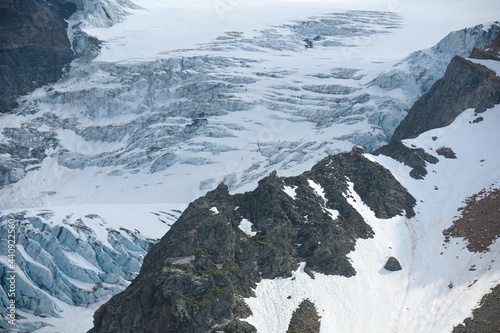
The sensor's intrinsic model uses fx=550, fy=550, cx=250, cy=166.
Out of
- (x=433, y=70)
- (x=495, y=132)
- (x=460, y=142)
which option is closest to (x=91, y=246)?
(x=460, y=142)

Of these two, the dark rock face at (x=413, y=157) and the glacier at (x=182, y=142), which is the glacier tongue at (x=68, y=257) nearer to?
the glacier at (x=182, y=142)

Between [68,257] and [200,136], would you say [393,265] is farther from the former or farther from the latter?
[200,136]

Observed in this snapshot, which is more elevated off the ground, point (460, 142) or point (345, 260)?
Answer: point (460, 142)

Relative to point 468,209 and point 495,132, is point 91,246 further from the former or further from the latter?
point 495,132

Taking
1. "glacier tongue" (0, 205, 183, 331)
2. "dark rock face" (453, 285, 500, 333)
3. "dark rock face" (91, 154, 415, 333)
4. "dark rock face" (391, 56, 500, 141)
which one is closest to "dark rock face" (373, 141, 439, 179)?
"dark rock face" (91, 154, 415, 333)

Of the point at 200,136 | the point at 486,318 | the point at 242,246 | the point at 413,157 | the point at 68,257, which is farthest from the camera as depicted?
the point at 200,136

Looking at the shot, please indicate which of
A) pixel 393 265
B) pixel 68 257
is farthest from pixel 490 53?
pixel 68 257
